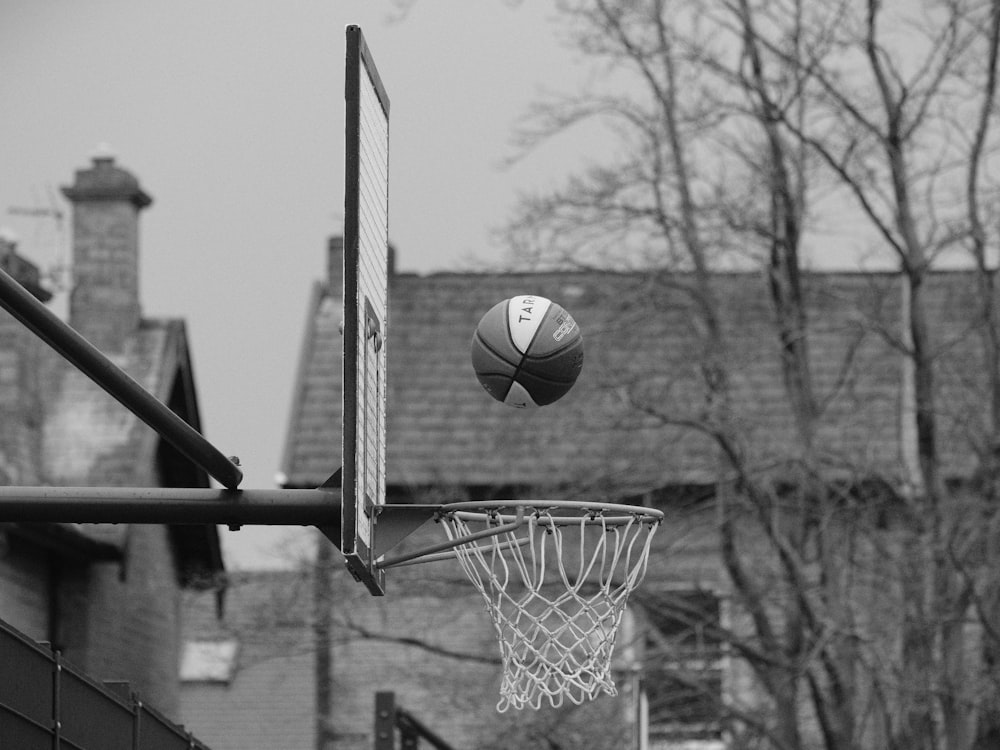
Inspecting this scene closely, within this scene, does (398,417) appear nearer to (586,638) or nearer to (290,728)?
(290,728)

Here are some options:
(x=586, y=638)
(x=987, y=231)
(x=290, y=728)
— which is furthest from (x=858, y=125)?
(x=290, y=728)

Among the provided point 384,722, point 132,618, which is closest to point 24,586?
point 132,618

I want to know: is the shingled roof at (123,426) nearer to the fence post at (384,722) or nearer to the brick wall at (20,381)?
the brick wall at (20,381)

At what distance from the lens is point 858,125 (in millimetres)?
18359

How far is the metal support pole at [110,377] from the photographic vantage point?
19.7 ft

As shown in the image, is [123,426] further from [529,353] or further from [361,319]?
[361,319]

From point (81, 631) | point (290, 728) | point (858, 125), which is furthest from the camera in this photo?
point (290, 728)

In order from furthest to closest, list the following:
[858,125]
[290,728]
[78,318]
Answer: [290,728] < [78,318] < [858,125]

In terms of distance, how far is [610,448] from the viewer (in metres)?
19.5

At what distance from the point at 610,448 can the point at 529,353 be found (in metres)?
11.9

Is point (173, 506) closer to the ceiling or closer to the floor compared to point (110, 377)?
closer to the floor

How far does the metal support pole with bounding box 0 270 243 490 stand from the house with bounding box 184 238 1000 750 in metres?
10.9

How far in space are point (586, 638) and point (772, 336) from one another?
11480mm

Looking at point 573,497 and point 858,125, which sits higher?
point 858,125
